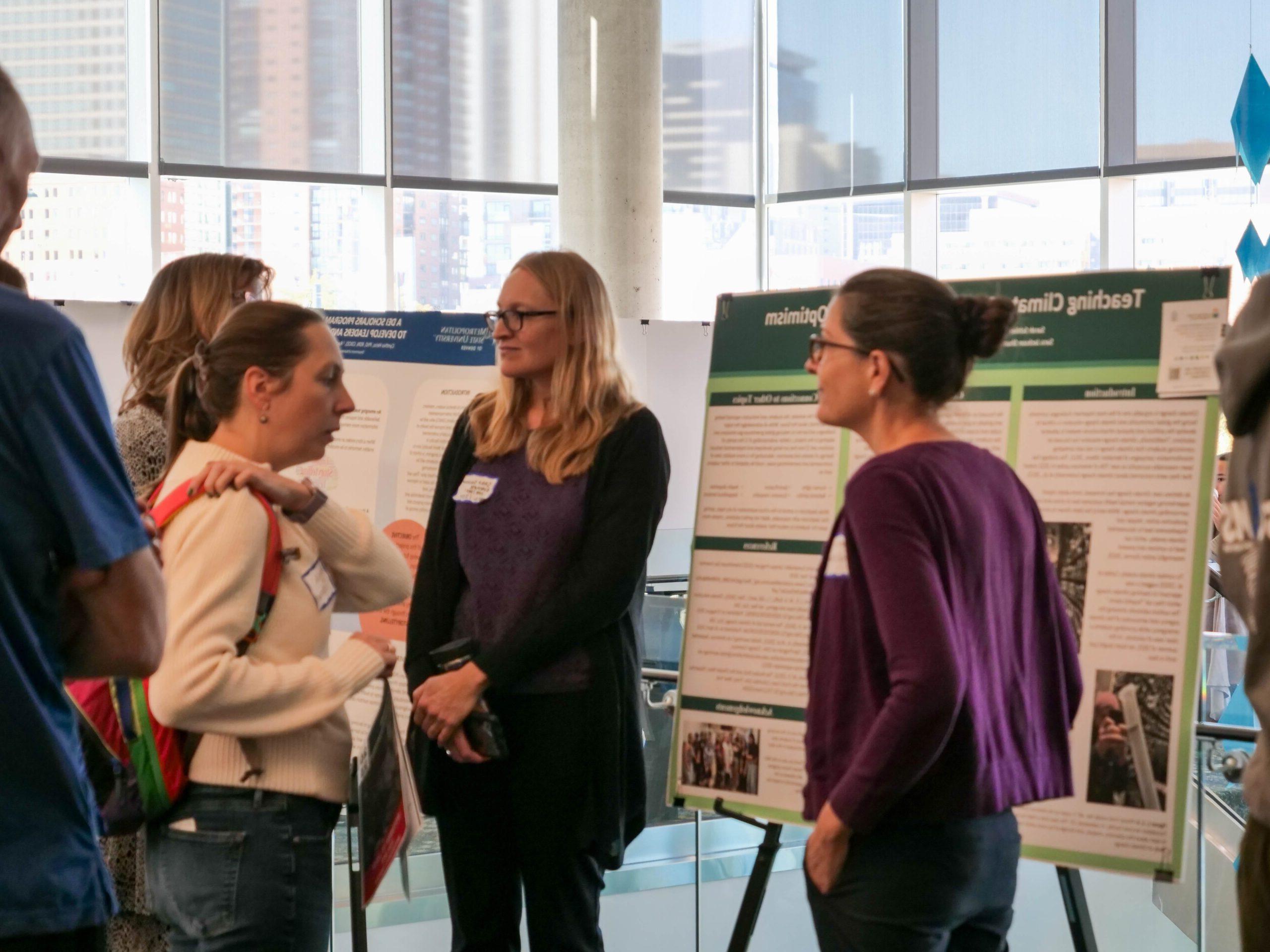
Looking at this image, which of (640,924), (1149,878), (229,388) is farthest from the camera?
(640,924)

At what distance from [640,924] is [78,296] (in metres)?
6.86

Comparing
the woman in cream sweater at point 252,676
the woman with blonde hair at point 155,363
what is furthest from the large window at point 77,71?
the woman in cream sweater at point 252,676

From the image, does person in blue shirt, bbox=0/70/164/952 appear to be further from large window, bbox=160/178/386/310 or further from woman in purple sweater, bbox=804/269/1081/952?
large window, bbox=160/178/386/310

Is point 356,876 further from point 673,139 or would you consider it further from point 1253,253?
point 673,139

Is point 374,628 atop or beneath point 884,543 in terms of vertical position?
beneath

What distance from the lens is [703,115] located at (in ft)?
34.5

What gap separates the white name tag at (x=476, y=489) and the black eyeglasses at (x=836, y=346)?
2.67 ft

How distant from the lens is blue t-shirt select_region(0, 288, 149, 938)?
3.93 ft

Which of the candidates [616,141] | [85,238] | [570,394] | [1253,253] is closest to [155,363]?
[570,394]

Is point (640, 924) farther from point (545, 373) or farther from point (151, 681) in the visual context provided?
point (151, 681)

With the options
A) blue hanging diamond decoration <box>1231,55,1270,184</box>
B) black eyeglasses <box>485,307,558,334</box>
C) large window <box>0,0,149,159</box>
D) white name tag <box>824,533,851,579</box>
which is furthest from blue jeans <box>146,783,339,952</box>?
→ large window <box>0,0,149,159</box>

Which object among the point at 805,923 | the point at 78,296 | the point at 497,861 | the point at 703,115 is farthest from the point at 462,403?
the point at 703,115

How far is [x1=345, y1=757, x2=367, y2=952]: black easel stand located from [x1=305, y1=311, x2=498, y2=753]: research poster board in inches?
29.3

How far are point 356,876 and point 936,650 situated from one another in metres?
1.37
